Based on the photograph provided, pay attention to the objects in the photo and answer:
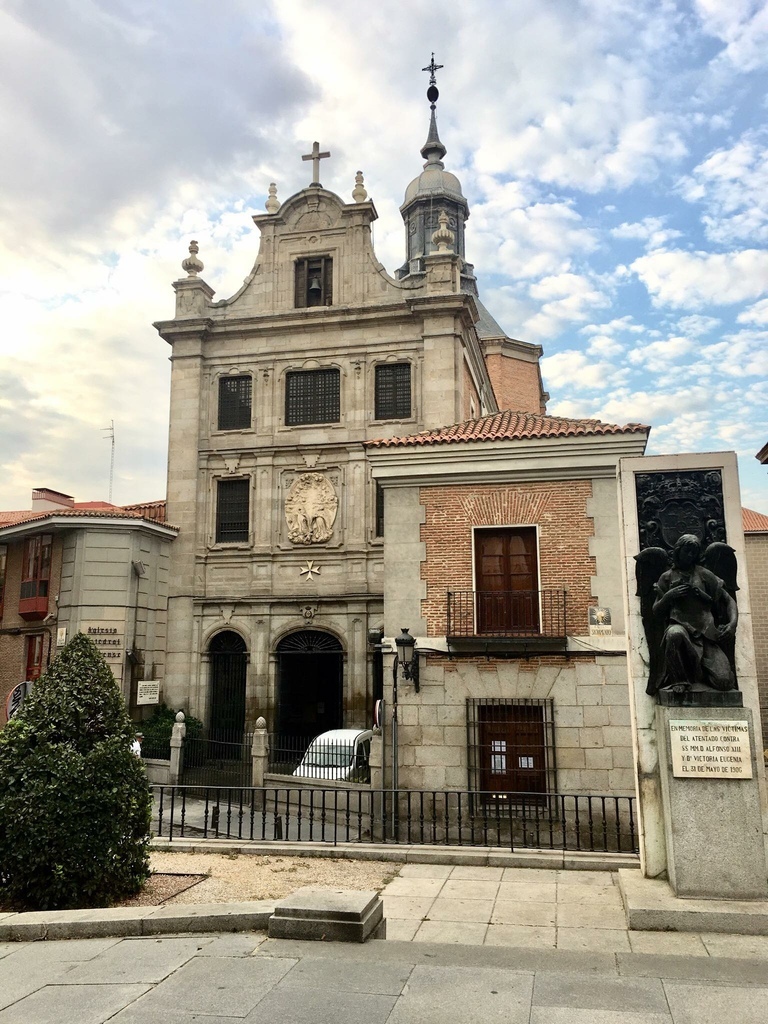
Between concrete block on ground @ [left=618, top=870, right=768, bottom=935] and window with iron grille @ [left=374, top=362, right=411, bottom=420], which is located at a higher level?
window with iron grille @ [left=374, top=362, right=411, bottom=420]

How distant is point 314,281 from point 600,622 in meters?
16.4

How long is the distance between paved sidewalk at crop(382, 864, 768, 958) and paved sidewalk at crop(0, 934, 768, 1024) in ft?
1.66

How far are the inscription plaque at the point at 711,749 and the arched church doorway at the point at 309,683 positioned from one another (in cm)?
1651

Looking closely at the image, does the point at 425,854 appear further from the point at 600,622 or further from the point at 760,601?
the point at 760,601

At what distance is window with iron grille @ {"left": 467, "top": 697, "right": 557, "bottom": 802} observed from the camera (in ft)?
46.9

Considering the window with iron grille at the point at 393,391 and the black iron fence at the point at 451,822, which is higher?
the window with iron grille at the point at 393,391

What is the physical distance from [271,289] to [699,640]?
21002mm

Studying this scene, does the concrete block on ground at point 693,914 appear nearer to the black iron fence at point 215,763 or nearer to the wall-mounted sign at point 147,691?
the black iron fence at point 215,763

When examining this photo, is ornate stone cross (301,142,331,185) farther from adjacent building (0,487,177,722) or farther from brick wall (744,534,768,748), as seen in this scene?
brick wall (744,534,768,748)

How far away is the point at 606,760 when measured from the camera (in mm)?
14047

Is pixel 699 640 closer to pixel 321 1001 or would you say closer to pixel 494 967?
pixel 494 967

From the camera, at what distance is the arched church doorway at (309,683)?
80.6ft

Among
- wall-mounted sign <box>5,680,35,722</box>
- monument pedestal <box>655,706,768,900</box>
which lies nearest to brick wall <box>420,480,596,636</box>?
monument pedestal <box>655,706,768,900</box>

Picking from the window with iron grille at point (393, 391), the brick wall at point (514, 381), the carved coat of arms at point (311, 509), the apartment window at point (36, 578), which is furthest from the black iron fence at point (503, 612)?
the brick wall at point (514, 381)
